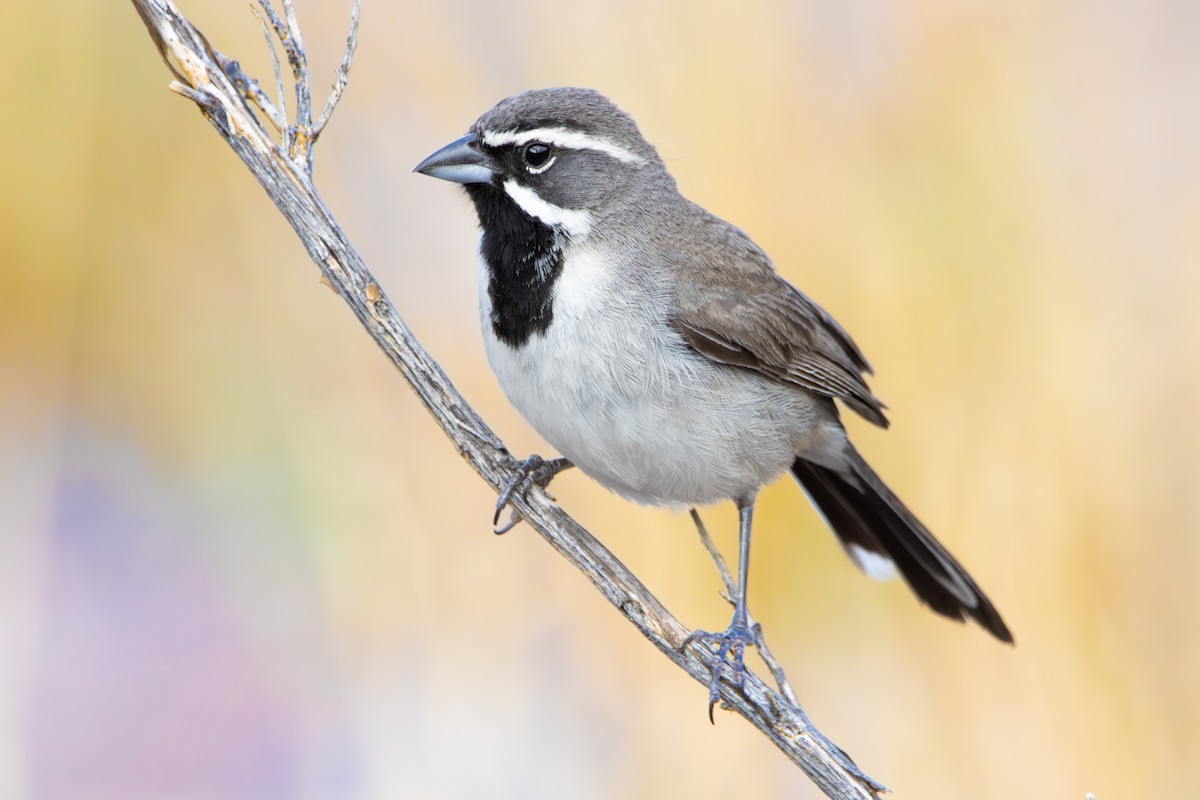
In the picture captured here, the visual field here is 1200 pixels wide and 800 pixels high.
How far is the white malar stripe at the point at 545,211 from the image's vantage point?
4320 mm

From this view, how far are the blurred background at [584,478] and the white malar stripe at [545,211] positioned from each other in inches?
51.2

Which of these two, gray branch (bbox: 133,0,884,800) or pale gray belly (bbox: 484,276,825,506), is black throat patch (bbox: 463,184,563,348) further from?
gray branch (bbox: 133,0,884,800)

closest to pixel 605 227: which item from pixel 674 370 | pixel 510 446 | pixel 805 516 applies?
pixel 674 370

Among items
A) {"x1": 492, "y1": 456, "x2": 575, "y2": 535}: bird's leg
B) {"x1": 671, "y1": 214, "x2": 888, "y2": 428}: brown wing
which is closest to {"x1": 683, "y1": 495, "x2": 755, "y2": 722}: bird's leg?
{"x1": 671, "y1": 214, "x2": 888, "y2": 428}: brown wing

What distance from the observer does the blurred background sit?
5.23 meters

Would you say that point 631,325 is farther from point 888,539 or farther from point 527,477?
point 888,539

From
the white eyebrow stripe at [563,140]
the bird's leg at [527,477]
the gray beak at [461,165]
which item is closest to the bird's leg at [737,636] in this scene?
the bird's leg at [527,477]

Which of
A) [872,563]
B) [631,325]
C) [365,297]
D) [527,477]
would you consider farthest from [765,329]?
[365,297]

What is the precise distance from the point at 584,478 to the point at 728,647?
5.46 ft

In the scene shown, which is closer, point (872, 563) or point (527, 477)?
point (527, 477)

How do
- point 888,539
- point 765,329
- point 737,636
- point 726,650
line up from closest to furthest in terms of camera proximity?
point 726,650, point 737,636, point 765,329, point 888,539

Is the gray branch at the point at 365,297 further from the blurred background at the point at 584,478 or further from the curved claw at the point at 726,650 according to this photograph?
the blurred background at the point at 584,478

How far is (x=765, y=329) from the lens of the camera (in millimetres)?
4727

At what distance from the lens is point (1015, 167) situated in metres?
5.59
